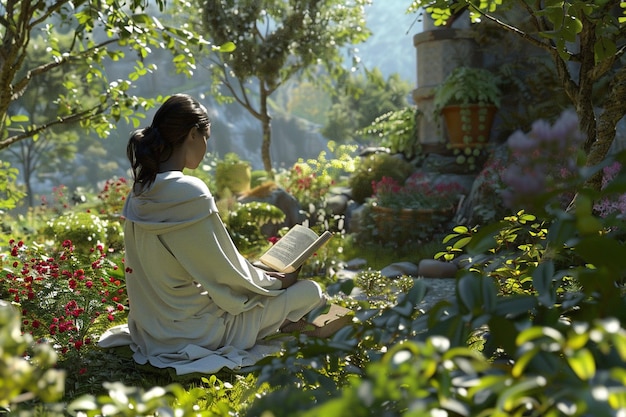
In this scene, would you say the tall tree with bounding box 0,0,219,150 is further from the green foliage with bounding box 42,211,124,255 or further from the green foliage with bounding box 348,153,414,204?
the green foliage with bounding box 348,153,414,204

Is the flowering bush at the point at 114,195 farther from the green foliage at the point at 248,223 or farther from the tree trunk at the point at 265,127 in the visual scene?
the tree trunk at the point at 265,127

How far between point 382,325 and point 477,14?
2.54 m

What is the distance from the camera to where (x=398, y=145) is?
1297 centimetres

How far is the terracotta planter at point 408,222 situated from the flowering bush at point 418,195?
4.9 inches

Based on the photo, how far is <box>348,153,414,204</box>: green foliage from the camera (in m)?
12.2

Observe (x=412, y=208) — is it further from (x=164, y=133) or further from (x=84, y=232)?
(x=164, y=133)

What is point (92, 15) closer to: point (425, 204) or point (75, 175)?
point (425, 204)

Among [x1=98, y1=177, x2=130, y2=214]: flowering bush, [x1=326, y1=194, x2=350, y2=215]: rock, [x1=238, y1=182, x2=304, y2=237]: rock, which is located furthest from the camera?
[x1=326, y1=194, x2=350, y2=215]: rock

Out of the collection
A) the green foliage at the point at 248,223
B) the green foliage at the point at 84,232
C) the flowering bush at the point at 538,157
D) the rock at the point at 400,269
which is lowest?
the rock at the point at 400,269

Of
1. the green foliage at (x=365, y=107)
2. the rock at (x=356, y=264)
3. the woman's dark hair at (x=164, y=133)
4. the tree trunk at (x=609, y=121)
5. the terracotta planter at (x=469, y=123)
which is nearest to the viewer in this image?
the tree trunk at (x=609, y=121)

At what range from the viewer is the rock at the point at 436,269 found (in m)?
8.17

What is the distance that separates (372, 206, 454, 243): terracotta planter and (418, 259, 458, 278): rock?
156 cm

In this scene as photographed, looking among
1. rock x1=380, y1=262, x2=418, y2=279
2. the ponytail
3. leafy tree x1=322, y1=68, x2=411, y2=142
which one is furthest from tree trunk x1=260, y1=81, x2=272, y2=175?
leafy tree x1=322, y1=68, x2=411, y2=142

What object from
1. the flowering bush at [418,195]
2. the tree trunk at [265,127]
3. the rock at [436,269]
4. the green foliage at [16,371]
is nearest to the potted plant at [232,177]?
the flowering bush at [418,195]
